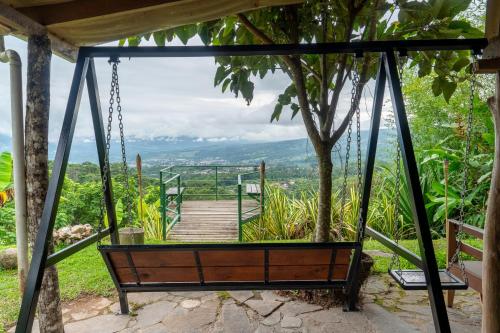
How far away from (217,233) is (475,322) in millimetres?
3459

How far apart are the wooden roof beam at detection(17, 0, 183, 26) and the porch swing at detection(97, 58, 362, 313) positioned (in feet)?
0.82

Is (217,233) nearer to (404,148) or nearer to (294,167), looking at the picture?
(294,167)

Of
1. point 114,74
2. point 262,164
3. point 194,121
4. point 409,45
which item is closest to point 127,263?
point 114,74

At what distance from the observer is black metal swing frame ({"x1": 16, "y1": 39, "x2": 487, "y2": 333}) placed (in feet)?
4.76

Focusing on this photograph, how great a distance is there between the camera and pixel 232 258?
191cm

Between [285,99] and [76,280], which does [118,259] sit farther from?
[285,99]

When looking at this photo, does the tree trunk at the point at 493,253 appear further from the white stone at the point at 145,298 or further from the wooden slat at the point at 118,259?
the white stone at the point at 145,298

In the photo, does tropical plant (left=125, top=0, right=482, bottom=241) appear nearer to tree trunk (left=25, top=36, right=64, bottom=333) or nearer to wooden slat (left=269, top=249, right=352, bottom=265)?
wooden slat (left=269, top=249, right=352, bottom=265)

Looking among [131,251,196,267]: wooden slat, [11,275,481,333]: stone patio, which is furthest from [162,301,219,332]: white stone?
[131,251,196,267]: wooden slat

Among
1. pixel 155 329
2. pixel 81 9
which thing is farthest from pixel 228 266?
pixel 81 9

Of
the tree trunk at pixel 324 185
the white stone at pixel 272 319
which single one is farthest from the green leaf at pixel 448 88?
the white stone at pixel 272 319

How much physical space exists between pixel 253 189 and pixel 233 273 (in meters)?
3.55

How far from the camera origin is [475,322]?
2.23 metres

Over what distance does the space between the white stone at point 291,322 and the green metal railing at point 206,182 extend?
287cm
